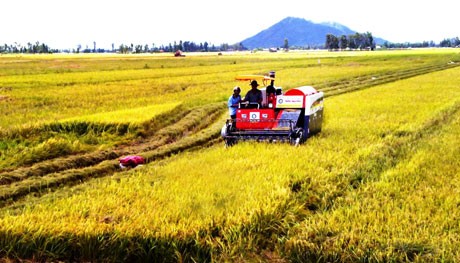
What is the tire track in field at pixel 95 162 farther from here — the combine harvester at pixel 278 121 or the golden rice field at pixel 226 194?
the combine harvester at pixel 278 121

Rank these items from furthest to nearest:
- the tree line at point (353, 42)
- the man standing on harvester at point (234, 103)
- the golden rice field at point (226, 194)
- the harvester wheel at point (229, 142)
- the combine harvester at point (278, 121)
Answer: the tree line at point (353, 42) → the man standing on harvester at point (234, 103) → the harvester wheel at point (229, 142) → the combine harvester at point (278, 121) → the golden rice field at point (226, 194)

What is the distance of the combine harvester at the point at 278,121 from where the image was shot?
10.0 meters

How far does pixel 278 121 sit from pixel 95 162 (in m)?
3.97

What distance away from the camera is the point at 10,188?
7.24 meters

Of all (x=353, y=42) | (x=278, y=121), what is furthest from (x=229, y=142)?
(x=353, y=42)

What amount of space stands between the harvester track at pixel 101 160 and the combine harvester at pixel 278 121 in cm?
110

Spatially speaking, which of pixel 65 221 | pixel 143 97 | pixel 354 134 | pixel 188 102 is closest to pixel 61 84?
pixel 143 97

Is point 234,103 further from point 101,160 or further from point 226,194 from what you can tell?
point 226,194

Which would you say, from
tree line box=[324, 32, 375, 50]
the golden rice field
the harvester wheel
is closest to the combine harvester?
the harvester wheel

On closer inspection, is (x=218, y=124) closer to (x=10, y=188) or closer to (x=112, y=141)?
(x=112, y=141)

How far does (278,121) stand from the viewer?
10281 mm

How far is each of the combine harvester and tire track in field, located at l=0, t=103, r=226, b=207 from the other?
1122 millimetres

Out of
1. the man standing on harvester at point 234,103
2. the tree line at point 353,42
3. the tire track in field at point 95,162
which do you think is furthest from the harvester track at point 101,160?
the tree line at point 353,42

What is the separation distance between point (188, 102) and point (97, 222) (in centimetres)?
1290
